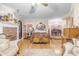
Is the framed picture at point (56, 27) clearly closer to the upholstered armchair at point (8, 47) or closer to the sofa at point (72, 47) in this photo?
the sofa at point (72, 47)

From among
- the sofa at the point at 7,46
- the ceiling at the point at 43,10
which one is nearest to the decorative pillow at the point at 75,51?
the ceiling at the point at 43,10

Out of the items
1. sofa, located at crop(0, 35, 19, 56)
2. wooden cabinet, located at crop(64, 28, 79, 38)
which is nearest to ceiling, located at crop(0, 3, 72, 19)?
wooden cabinet, located at crop(64, 28, 79, 38)

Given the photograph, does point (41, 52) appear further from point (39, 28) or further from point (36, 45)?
point (39, 28)

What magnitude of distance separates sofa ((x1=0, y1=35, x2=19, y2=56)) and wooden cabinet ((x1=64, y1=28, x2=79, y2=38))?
514mm

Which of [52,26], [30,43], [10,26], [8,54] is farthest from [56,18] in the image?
[8,54]

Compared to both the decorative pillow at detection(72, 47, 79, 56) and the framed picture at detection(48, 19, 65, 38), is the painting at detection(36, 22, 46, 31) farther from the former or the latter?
the decorative pillow at detection(72, 47, 79, 56)

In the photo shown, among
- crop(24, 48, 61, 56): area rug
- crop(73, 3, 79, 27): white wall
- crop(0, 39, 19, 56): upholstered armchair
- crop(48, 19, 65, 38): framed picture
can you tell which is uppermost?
crop(73, 3, 79, 27): white wall

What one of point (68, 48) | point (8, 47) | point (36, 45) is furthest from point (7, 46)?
point (68, 48)

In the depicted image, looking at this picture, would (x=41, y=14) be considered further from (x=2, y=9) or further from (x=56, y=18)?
(x=2, y=9)

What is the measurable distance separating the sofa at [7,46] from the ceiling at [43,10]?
0.29 metres

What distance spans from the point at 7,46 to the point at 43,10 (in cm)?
53

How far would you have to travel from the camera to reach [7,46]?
4.38 ft

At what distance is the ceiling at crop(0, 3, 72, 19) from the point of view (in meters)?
1.32

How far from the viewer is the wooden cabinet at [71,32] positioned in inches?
A: 51.9
